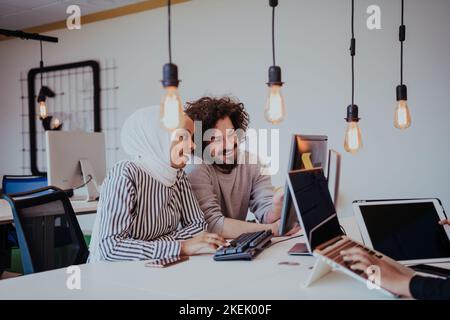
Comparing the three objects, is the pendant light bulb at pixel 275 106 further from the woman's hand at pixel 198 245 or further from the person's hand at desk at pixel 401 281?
the person's hand at desk at pixel 401 281

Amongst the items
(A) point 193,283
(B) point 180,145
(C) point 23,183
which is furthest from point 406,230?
(C) point 23,183

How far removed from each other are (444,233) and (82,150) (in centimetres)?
269

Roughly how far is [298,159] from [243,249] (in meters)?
0.39

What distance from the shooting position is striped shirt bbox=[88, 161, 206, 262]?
1.76 meters

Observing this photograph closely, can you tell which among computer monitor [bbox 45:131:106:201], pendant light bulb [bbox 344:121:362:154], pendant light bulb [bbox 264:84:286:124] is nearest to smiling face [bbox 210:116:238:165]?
pendant light bulb [bbox 264:84:286:124]

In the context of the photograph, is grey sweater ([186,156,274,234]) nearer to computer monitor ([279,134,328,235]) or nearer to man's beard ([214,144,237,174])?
man's beard ([214,144,237,174])

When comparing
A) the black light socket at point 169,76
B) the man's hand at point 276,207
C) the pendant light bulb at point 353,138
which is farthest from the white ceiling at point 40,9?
the black light socket at point 169,76

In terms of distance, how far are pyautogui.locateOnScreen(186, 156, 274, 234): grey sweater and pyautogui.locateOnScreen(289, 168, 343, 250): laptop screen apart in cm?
69

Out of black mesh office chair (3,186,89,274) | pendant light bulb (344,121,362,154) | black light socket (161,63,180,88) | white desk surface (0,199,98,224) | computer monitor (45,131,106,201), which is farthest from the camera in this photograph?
computer monitor (45,131,106,201)

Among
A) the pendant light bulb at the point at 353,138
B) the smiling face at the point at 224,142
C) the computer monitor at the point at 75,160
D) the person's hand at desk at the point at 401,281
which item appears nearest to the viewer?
the person's hand at desk at the point at 401,281

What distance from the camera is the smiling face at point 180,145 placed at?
2018 millimetres

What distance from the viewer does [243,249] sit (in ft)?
5.75

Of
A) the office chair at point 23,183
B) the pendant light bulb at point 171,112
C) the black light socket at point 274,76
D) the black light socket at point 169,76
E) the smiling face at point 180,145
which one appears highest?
the black light socket at point 274,76

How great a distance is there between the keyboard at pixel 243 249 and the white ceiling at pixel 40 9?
396 centimetres
